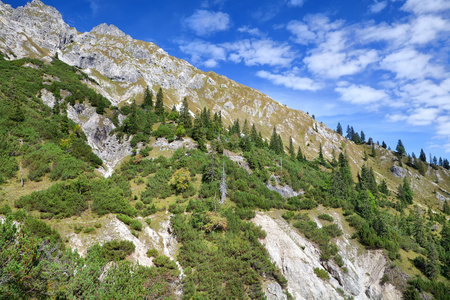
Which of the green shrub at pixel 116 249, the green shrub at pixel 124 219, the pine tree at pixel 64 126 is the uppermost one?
the pine tree at pixel 64 126

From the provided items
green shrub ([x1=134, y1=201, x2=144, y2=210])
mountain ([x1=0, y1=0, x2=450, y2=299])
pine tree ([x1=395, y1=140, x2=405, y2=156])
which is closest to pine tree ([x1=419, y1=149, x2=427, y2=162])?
pine tree ([x1=395, y1=140, x2=405, y2=156])

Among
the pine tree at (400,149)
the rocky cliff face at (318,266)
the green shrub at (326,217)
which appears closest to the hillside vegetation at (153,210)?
the green shrub at (326,217)

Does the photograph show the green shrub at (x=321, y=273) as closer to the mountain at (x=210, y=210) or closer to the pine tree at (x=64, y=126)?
the mountain at (x=210, y=210)

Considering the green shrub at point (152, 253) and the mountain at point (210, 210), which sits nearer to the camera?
the green shrub at point (152, 253)

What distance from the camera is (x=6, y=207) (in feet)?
74.6

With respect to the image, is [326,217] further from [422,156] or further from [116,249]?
[422,156]

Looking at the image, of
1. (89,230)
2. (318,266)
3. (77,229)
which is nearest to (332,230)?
(318,266)

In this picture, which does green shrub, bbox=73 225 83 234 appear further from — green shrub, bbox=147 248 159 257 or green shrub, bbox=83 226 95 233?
green shrub, bbox=147 248 159 257

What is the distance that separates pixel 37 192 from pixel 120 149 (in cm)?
4292

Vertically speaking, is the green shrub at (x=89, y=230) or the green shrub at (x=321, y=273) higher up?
the green shrub at (x=89, y=230)

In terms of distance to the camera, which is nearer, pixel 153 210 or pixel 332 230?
pixel 153 210

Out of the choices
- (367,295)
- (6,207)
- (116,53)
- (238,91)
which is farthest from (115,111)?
(238,91)

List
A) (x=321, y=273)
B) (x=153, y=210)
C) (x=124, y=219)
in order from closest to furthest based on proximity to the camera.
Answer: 1. (x=124, y=219)
2. (x=153, y=210)
3. (x=321, y=273)

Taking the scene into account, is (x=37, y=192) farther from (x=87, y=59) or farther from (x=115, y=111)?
(x=87, y=59)
